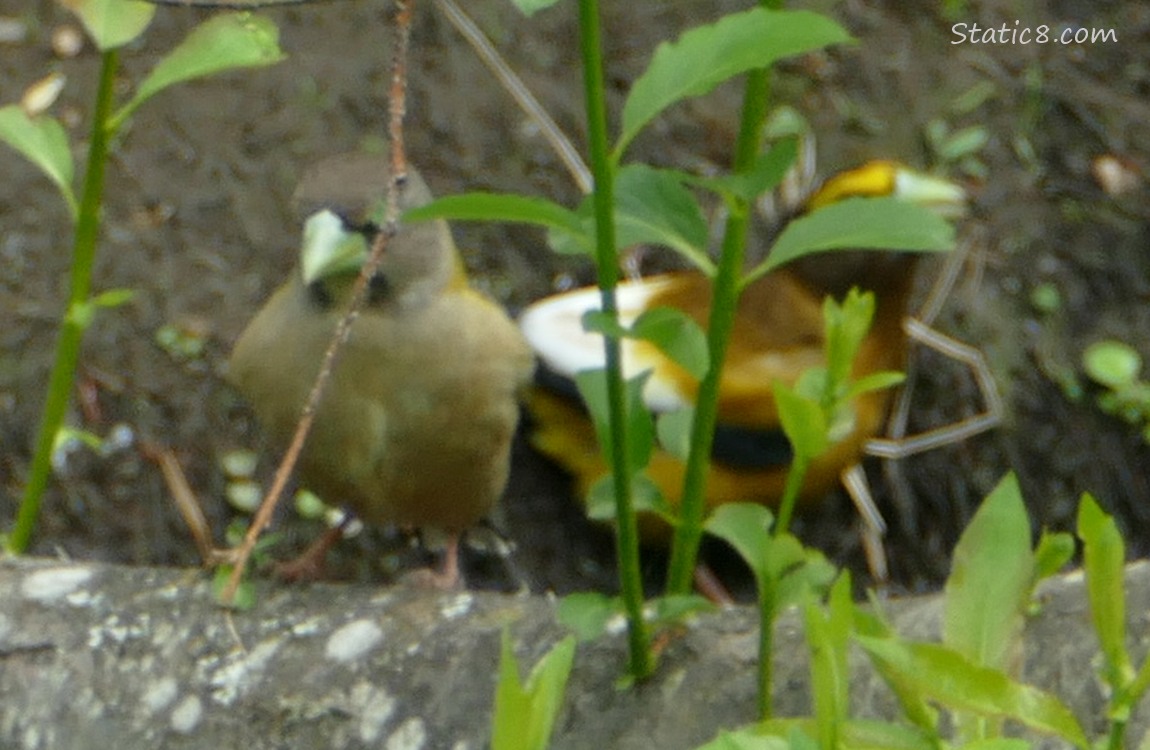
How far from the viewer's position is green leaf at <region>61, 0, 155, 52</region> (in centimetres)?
141

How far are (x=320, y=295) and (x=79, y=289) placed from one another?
0.42 metres

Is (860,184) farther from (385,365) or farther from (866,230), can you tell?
(866,230)

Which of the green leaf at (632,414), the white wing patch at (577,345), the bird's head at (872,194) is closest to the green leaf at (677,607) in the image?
the green leaf at (632,414)

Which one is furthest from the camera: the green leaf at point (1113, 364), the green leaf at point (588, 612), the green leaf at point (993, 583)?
the green leaf at point (1113, 364)

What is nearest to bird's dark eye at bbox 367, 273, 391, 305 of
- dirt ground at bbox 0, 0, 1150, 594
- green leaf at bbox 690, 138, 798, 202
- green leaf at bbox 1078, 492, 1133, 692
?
dirt ground at bbox 0, 0, 1150, 594

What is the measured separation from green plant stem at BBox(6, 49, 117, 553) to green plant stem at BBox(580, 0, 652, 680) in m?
0.60

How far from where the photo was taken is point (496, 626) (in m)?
1.45

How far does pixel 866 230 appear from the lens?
1.09m

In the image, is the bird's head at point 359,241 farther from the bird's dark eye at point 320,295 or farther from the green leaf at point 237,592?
the green leaf at point 237,592

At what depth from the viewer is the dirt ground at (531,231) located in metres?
2.70

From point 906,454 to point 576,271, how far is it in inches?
27.9

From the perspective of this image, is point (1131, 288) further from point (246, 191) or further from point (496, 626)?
point (496, 626)

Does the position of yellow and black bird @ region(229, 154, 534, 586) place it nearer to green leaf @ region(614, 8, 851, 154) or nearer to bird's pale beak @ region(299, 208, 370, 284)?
bird's pale beak @ region(299, 208, 370, 284)

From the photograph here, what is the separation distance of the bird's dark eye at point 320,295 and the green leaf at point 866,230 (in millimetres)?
937
